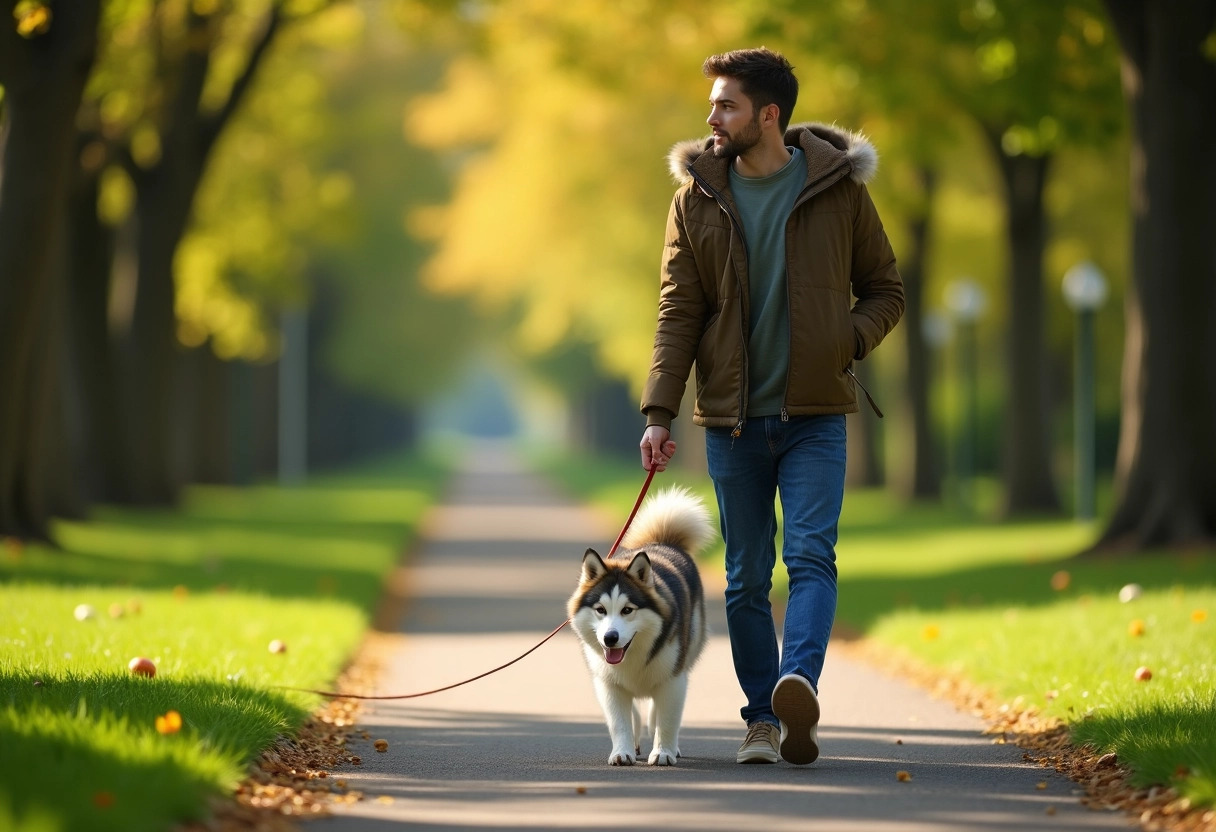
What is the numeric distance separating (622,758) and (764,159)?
2315mm

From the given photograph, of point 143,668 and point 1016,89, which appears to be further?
point 1016,89

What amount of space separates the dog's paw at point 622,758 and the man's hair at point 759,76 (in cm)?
244

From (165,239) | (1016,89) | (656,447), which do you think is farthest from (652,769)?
→ (165,239)

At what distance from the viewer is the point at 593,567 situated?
6863mm

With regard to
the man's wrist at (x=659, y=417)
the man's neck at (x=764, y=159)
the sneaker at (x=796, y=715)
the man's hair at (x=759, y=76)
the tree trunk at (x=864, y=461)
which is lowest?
the tree trunk at (x=864, y=461)

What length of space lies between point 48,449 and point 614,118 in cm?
1270

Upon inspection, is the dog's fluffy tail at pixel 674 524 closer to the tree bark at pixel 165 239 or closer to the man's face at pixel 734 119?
the man's face at pixel 734 119

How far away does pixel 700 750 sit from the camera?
7555 millimetres

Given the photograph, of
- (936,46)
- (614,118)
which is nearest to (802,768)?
(936,46)

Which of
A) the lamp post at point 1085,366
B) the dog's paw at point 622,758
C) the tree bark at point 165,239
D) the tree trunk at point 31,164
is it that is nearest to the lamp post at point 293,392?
Answer: the tree bark at point 165,239

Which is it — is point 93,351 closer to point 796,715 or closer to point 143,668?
point 143,668

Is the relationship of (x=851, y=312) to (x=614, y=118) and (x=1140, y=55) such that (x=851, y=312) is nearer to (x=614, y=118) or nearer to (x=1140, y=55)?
(x=1140, y=55)

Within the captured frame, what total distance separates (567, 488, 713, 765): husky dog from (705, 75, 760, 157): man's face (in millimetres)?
1542

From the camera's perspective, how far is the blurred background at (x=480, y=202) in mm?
16828
